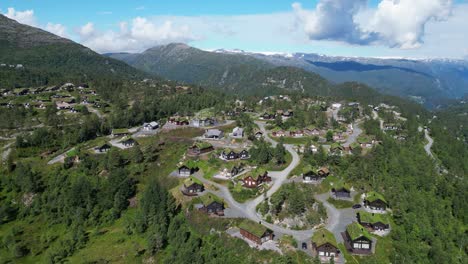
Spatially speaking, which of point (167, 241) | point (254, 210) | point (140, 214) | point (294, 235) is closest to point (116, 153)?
point (140, 214)

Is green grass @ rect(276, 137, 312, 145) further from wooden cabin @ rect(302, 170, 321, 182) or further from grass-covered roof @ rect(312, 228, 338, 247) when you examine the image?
grass-covered roof @ rect(312, 228, 338, 247)

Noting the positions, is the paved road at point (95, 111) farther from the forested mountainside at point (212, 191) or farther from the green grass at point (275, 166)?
Answer: the green grass at point (275, 166)

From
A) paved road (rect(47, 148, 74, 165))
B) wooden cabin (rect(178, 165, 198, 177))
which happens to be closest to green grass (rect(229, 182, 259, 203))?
wooden cabin (rect(178, 165, 198, 177))

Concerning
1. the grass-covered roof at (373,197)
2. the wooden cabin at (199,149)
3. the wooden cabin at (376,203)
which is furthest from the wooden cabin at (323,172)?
the wooden cabin at (199,149)

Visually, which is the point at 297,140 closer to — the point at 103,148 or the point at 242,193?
the point at 242,193

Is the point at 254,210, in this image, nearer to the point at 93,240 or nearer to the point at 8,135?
the point at 93,240
